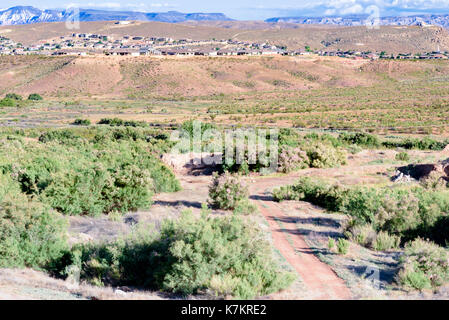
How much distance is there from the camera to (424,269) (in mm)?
8734

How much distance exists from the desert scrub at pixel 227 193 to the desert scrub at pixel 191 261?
4614mm

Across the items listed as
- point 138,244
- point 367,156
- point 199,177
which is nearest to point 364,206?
point 138,244

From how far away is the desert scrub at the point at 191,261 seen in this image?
8078 mm

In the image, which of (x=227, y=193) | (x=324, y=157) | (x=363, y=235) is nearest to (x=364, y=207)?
(x=363, y=235)

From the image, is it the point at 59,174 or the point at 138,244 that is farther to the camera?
the point at 59,174

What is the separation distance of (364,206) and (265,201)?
422cm

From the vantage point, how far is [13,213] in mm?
10336

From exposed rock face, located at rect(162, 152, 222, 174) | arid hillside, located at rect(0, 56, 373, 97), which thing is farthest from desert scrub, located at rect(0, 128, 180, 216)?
arid hillside, located at rect(0, 56, 373, 97)

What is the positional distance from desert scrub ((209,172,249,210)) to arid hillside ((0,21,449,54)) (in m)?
145

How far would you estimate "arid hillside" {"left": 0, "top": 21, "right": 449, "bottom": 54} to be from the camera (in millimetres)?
157125

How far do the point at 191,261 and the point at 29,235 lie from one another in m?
3.89

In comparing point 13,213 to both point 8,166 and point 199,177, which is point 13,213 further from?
point 199,177

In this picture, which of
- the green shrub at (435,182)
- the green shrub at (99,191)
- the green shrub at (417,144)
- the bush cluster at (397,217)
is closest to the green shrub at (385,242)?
the bush cluster at (397,217)
